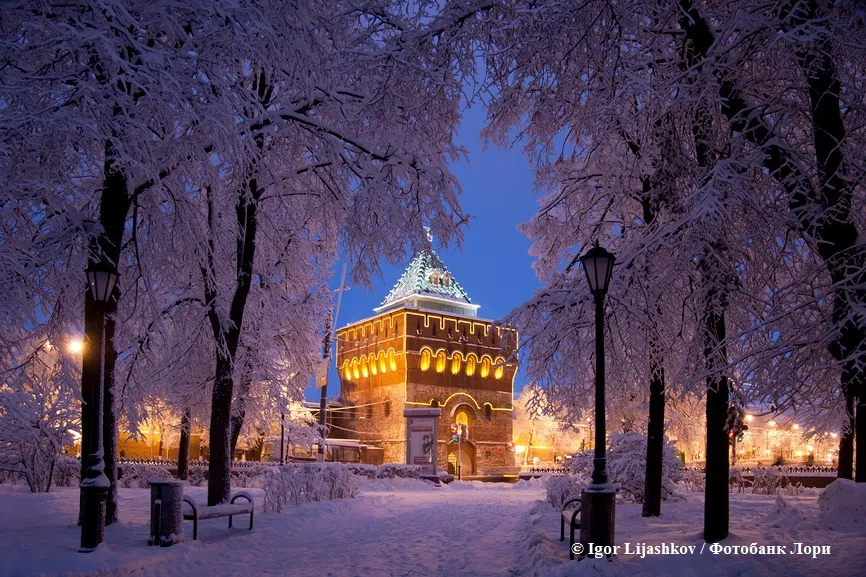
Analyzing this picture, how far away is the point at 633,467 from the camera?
18062 millimetres

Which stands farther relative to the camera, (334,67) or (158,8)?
(334,67)

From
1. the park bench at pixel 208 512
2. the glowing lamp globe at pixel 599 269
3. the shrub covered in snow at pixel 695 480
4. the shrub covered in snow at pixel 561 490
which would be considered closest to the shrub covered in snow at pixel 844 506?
the glowing lamp globe at pixel 599 269

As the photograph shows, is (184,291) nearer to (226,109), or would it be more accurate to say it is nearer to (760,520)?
(226,109)

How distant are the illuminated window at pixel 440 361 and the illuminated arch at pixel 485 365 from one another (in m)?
4.07

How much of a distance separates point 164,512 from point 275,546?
86.5 inches

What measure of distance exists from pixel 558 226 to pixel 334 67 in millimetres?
9563

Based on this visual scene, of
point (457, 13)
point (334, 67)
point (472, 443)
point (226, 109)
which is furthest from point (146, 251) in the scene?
point (472, 443)

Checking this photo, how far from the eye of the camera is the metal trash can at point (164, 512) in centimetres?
919

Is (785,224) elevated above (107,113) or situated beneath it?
situated beneath

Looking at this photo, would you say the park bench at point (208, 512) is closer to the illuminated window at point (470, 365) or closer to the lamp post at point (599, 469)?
the lamp post at point (599, 469)

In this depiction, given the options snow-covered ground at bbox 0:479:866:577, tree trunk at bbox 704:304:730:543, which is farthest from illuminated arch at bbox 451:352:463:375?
tree trunk at bbox 704:304:730:543

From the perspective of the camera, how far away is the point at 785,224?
24.2ft

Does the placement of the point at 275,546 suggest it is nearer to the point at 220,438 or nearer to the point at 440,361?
the point at 220,438

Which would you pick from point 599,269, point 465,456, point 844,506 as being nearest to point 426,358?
point 465,456
